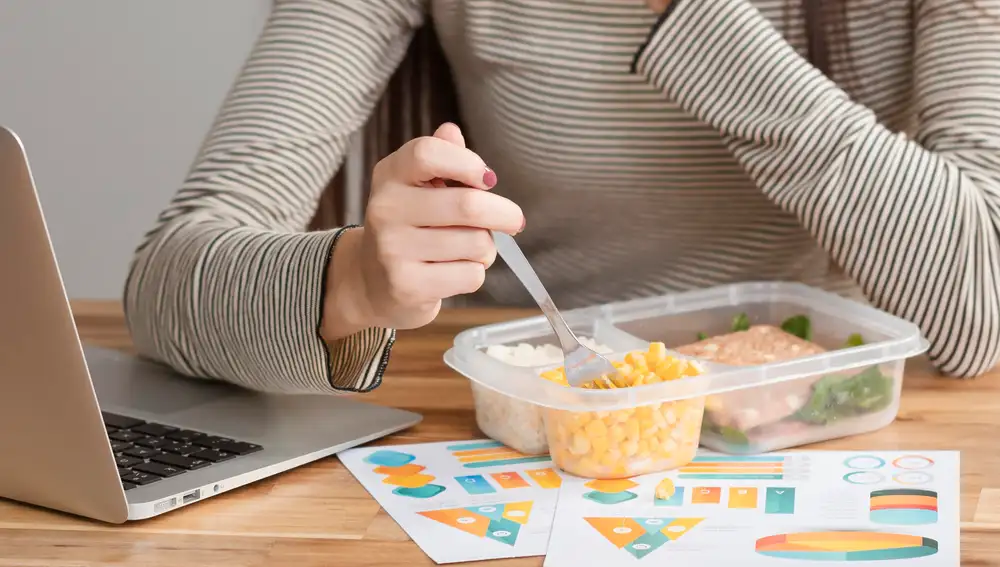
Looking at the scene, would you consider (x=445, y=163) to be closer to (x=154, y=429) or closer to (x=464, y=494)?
(x=464, y=494)

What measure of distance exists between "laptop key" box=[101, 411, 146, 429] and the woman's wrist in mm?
154

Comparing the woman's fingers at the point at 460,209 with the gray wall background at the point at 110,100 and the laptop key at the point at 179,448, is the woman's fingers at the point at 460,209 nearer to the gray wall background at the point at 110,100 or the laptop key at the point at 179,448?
the laptop key at the point at 179,448

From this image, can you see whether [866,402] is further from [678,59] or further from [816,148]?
[678,59]

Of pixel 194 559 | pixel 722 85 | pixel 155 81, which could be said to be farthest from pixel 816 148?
pixel 155 81

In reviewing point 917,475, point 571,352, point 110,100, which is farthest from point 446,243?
point 110,100

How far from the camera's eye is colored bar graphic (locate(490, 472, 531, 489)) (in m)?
0.76

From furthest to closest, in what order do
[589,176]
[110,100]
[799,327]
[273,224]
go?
1. [110,100]
2. [589,176]
3. [273,224]
4. [799,327]

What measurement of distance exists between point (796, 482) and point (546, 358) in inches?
8.6

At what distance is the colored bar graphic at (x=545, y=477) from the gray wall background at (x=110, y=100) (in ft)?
6.05

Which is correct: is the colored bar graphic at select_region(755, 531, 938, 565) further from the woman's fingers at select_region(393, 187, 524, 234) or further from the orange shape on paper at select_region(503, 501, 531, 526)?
the woman's fingers at select_region(393, 187, 524, 234)

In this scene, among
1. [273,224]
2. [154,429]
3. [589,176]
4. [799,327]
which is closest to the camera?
[154,429]

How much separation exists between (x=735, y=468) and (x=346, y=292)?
0.99 ft

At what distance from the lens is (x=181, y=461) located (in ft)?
2.56

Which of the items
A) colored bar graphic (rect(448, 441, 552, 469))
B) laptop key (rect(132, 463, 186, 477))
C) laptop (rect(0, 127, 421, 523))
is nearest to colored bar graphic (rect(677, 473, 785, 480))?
colored bar graphic (rect(448, 441, 552, 469))
